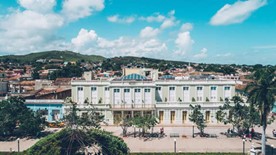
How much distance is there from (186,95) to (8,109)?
30.2 m

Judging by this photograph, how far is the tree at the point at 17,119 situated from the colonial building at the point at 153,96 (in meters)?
10.3

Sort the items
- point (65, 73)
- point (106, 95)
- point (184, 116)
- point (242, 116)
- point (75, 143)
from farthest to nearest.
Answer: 1. point (65, 73)
2. point (106, 95)
3. point (184, 116)
4. point (242, 116)
5. point (75, 143)

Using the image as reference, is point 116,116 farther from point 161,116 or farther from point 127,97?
point 161,116

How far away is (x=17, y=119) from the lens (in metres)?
40.8

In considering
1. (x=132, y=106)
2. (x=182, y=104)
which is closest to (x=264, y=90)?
(x=182, y=104)

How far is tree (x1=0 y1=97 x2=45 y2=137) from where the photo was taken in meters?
40.0

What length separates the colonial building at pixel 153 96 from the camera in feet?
163

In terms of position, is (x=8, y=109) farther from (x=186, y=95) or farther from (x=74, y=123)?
(x=186, y=95)

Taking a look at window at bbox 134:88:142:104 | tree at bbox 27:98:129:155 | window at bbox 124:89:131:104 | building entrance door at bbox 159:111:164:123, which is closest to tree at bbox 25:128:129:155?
tree at bbox 27:98:129:155

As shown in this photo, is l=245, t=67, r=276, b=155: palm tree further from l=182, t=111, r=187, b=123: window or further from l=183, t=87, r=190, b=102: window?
l=183, t=87, r=190, b=102: window

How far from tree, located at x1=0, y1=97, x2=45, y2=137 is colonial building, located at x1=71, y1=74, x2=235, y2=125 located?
1030 cm

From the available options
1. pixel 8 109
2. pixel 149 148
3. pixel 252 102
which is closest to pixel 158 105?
pixel 149 148

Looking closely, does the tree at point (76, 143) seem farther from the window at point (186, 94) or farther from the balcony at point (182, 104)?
the window at point (186, 94)

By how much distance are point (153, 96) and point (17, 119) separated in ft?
74.0
